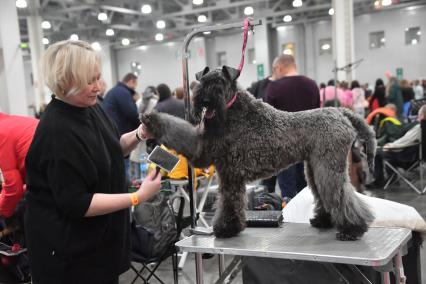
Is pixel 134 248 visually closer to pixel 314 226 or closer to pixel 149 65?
pixel 314 226

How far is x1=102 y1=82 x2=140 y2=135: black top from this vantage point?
4.79 m

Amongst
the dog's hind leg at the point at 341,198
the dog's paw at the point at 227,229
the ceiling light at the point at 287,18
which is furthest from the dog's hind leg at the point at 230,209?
the ceiling light at the point at 287,18

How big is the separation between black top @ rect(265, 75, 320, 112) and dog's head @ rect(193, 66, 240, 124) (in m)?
2.18

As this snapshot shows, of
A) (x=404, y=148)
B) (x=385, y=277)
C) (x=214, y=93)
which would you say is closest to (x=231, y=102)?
(x=214, y=93)

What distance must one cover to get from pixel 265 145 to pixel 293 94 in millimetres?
2179

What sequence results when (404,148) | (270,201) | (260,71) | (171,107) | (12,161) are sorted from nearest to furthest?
(12,161) < (270,201) < (171,107) < (404,148) < (260,71)

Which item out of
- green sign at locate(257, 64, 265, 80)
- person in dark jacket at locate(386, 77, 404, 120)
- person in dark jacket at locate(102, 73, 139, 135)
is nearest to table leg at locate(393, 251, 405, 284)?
person in dark jacket at locate(102, 73, 139, 135)

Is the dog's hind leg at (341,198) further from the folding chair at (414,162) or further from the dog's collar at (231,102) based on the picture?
the folding chair at (414,162)

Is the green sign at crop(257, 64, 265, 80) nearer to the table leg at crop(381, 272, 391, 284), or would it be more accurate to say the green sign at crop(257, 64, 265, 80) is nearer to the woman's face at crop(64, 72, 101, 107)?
the table leg at crop(381, 272, 391, 284)

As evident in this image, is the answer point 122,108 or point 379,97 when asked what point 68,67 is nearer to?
point 122,108

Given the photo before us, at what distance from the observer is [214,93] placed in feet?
5.13

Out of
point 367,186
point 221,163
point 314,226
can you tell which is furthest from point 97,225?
point 367,186

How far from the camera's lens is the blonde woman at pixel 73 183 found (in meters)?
1.40

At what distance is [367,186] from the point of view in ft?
19.1
